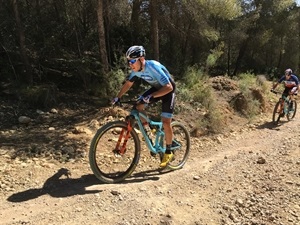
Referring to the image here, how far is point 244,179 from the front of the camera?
5.80 m

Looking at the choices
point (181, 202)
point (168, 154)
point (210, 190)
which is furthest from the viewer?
point (168, 154)

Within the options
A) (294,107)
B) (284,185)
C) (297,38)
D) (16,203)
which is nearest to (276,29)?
(297,38)

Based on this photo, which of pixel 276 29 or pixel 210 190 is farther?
pixel 276 29

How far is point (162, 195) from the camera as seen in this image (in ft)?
16.4

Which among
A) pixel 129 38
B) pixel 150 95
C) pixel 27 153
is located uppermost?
pixel 129 38

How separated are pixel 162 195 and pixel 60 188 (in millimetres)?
1581

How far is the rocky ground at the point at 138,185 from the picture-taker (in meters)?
4.44

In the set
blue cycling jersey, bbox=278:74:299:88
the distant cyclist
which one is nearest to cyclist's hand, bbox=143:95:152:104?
the distant cyclist

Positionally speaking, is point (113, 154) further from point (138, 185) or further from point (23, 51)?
point (23, 51)

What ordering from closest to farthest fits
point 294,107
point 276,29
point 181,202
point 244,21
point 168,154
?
1. point 181,202
2. point 168,154
3. point 294,107
4. point 244,21
5. point 276,29

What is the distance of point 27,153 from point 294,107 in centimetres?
955

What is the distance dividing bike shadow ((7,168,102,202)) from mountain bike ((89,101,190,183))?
0.28m

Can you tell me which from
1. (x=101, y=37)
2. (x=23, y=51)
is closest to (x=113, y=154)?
(x=101, y=37)

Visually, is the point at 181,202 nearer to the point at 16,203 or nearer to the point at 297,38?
the point at 16,203
